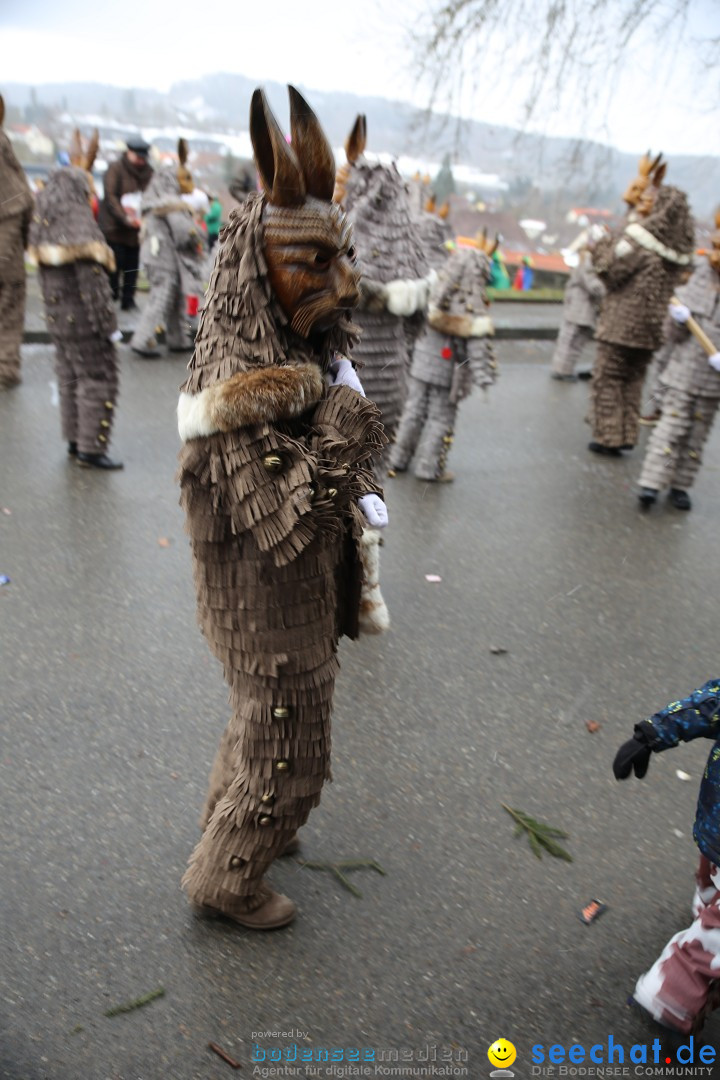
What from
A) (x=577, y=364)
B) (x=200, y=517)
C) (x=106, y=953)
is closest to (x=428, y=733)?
(x=106, y=953)

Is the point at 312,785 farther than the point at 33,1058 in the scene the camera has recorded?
Yes

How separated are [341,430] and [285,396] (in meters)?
0.17

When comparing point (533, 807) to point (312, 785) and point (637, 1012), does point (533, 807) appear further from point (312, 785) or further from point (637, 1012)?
point (312, 785)

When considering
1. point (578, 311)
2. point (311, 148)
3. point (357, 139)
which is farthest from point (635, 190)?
point (311, 148)

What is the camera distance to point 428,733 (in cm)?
339

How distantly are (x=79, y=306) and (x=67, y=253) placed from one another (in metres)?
0.35

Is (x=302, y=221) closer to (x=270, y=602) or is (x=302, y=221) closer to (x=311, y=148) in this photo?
(x=311, y=148)

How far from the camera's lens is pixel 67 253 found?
16.7 ft

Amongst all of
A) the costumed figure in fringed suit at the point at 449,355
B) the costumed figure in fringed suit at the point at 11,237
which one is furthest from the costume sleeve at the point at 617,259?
the costumed figure in fringed suit at the point at 11,237

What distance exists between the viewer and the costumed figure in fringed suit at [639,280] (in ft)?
20.7

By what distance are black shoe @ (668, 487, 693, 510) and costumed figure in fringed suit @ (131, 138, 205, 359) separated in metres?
4.88

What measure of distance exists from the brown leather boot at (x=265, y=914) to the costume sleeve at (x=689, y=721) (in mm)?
1144

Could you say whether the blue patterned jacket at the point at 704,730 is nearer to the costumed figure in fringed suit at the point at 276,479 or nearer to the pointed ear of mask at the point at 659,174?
the costumed figure in fringed suit at the point at 276,479

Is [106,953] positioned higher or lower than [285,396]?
lower
